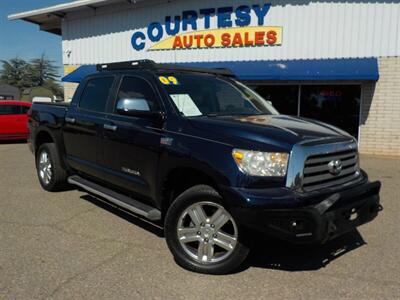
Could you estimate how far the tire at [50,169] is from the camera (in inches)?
252

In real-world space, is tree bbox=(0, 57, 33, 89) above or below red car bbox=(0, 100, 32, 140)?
above

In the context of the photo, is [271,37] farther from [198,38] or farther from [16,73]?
[16,73]

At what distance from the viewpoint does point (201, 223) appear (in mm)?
3746

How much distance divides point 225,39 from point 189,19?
1613 mm

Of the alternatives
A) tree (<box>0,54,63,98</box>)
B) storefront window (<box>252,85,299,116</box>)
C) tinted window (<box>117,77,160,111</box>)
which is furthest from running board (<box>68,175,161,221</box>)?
tree (<box>0,54,63,98</box>)

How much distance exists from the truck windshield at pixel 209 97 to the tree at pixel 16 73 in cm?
9864

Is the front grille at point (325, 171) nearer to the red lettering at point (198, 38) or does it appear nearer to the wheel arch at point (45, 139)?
the wheel arch at point (45, 139)

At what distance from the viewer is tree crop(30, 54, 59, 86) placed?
99.0 m

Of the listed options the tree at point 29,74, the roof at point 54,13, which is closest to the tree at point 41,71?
the tree at point 29,74

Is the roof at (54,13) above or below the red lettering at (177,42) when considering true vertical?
above

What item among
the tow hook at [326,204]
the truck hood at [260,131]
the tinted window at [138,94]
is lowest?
the tow hook at [326,204]

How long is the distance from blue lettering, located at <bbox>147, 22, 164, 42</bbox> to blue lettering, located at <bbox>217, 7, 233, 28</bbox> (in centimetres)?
239

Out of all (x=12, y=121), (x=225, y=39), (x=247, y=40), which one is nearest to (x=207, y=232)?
(x=247, y=40)

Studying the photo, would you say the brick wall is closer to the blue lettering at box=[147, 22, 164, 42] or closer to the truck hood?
the blue lettering at box=[147, 22, 164, 42]
